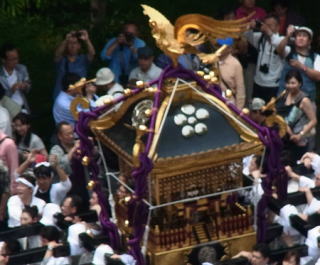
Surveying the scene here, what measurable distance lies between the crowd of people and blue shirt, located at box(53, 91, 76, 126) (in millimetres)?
11

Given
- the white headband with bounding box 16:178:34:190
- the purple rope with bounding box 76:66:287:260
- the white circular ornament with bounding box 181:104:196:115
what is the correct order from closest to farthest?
the purple rope with bounding box 76:66:287:260, the white circular ornament with bounding box 181:104:196:115, the white headband with bounding box 16:178:34:190

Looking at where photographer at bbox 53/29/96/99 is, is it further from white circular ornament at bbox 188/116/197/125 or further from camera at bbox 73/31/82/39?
white circular ornament at bbox 188/116/197/125

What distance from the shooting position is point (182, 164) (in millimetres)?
12516

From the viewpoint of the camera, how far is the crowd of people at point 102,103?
44.2 ft

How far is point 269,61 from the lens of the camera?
56.3 feet

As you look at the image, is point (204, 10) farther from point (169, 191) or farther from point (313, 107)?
point (169, 191)

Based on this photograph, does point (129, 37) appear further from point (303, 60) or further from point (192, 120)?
point (192, 120)

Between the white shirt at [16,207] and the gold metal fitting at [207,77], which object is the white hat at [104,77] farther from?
the gold metal fitting at [207,77]

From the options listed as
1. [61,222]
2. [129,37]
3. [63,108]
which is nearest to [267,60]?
[129,37]

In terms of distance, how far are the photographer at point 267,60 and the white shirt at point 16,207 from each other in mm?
4117

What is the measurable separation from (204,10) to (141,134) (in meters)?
8.27

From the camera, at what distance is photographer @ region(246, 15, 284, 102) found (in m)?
17.1

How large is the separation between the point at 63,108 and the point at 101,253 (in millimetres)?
3449

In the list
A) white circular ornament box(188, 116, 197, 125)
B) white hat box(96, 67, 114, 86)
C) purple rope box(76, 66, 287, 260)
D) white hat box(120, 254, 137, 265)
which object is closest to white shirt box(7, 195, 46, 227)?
purple rope box(76, 66, 287, 260)
